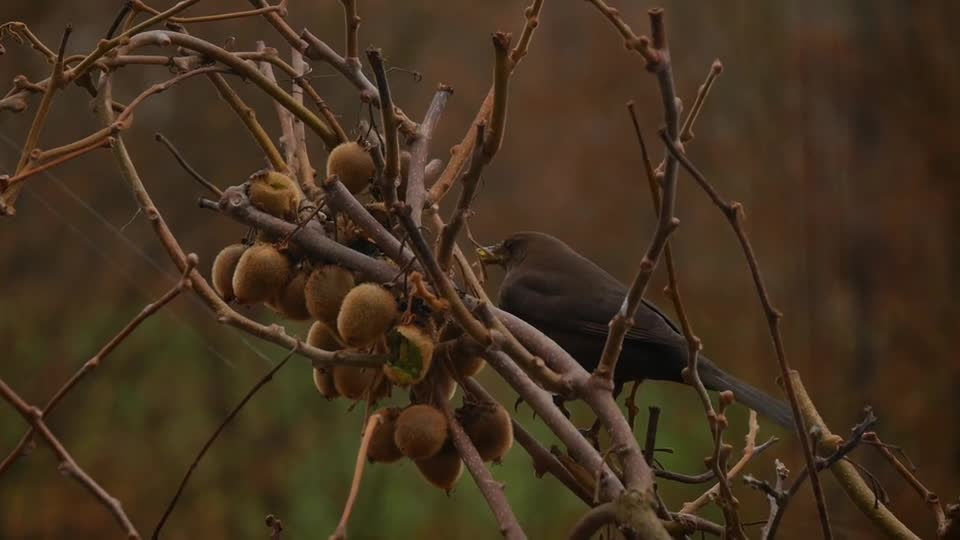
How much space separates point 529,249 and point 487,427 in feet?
5.08

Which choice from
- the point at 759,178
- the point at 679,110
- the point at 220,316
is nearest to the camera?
the point at 679,110

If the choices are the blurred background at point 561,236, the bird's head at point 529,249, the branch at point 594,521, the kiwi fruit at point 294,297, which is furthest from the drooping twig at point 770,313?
the blurred background at point 561,236

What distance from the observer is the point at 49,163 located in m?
1.13

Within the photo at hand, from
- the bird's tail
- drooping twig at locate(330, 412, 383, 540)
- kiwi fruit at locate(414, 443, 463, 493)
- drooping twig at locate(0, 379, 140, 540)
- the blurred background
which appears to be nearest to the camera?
drooping twig at locate(330, 412, 383, 540)

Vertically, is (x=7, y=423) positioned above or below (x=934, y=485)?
below

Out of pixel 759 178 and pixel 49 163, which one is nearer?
pixel 49 163

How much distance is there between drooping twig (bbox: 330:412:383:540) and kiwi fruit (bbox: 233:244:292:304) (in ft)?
0.46

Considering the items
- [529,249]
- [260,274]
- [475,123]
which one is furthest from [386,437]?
[529,249]

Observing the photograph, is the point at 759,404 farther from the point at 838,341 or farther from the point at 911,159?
the point at 911,159

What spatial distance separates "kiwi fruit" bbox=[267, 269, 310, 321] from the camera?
109cm

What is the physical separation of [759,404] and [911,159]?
14.0 ft

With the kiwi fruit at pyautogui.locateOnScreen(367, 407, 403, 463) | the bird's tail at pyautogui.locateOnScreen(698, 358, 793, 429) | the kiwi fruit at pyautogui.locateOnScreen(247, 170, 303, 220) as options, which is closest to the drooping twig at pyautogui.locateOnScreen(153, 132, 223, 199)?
the kiwi fruit at pyautogui.locateOnScreen(247, 170, 303, 220)

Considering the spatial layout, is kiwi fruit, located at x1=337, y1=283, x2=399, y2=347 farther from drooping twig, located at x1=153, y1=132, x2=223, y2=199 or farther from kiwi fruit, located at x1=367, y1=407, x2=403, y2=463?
drooping twig, located at x1=153, y1=132, x2=223, y2=199

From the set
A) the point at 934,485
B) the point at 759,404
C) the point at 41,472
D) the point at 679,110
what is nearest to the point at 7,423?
the point at 41,472
